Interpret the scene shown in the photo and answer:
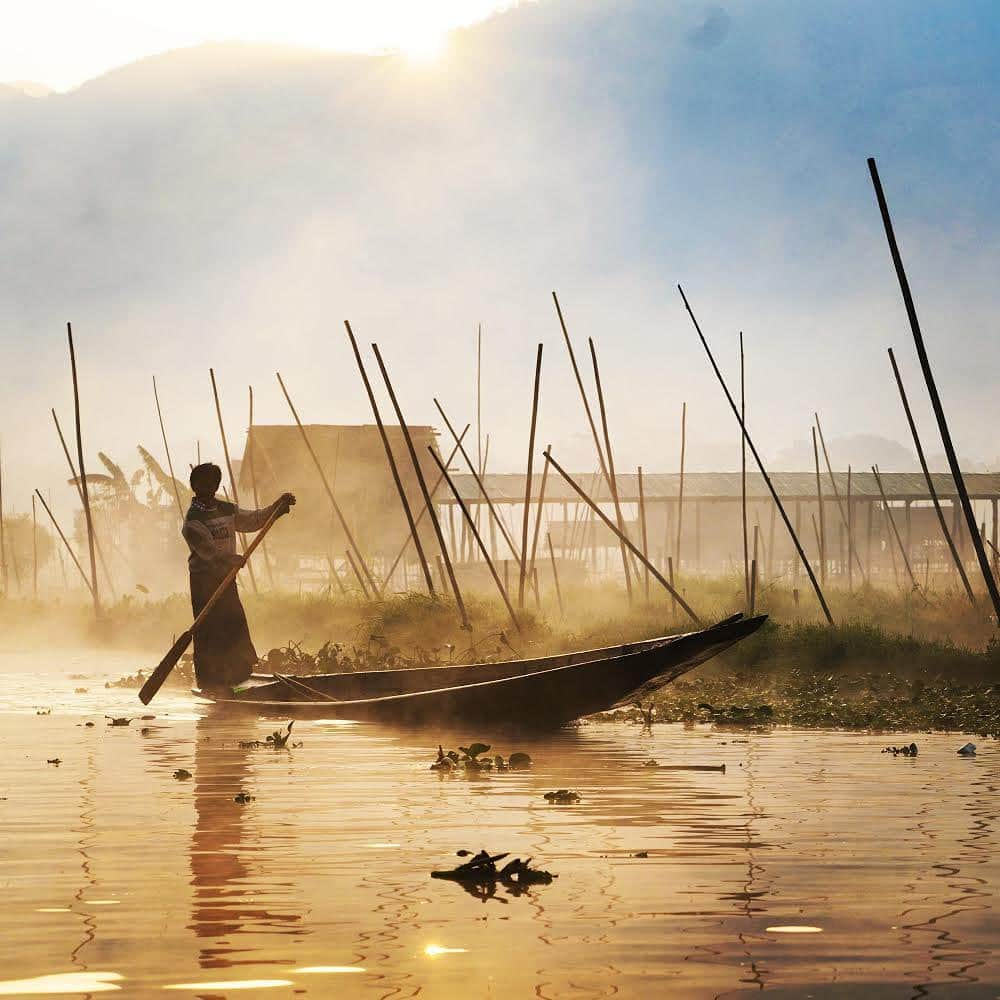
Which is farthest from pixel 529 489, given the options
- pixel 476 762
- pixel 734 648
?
pixel 476 762

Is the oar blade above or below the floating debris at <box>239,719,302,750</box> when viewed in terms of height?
above

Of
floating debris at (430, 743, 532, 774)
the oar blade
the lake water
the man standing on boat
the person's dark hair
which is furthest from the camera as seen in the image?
the oar blade

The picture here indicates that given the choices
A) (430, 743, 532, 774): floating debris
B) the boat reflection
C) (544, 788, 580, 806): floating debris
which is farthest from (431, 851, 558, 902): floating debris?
(430, 743, 532, 774): floating debris

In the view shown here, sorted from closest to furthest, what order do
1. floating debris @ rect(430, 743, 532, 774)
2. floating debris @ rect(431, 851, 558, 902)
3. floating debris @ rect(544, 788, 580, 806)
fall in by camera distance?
floating debris @ rect(431, 851, 558, 902) → floating debris @ rect(544, 788, 580, 806) → floating debris @ rect(430, 743, 532, 774)

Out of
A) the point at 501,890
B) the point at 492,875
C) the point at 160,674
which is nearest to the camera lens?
the point at 501,890

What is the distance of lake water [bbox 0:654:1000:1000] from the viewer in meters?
3.20

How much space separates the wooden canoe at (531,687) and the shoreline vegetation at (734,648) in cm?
116

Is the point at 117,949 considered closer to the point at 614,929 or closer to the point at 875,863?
the point at 614,929

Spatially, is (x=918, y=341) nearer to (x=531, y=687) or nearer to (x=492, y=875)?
(x=531, y=687)

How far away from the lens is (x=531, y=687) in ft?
24.9

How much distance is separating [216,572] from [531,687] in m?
2.43

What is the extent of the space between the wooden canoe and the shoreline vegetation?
45.8 inches

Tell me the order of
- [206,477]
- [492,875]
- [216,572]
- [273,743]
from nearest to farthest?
[492,875] < [273,743] < [206,477] < [216,572]

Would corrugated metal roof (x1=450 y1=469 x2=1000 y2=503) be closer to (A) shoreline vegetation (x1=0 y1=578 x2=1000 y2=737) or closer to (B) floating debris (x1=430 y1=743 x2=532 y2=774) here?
(A) shoreline vegetation (x1=0 y1=578 x2=1000 y2=737)
